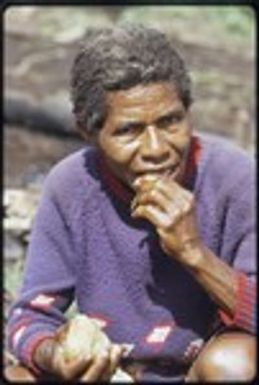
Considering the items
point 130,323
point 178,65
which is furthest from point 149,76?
point 130,323

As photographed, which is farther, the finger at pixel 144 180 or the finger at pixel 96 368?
the finger at pixel 144 180

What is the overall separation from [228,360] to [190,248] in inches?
12.5

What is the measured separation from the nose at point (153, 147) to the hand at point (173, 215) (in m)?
0.08

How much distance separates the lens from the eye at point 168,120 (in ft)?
11.0

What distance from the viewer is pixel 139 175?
3.43 metres

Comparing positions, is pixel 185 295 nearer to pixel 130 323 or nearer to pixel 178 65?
pixel 130 323

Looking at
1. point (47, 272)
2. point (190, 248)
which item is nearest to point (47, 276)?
point (47, 272)

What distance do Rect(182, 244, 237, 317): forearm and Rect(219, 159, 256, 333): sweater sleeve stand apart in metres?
0.04

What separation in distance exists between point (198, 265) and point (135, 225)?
1.30 ft

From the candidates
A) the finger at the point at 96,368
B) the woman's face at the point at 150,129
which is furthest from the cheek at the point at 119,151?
the finger at the point at 96,368

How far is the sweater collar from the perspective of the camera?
Answer: 353 centimetres

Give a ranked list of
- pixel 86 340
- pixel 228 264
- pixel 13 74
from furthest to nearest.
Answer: pixel 13 74, pixel 228 264, pixel 86 340

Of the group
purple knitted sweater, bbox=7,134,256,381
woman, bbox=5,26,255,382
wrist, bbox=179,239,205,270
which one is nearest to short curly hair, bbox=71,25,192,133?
woman, bbox=5,26,255,382

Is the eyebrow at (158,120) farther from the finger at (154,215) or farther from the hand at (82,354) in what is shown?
the hand at (82,354)
